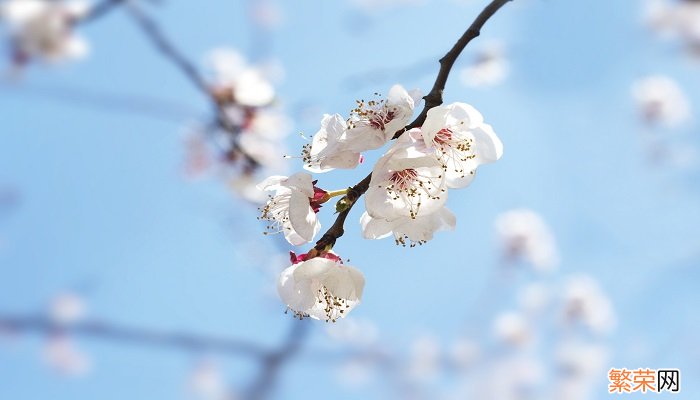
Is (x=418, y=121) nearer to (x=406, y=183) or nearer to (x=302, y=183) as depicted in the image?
(x=406, y=183)

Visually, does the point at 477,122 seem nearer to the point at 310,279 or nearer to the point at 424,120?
the point at 424,120

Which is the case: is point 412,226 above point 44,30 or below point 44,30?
below

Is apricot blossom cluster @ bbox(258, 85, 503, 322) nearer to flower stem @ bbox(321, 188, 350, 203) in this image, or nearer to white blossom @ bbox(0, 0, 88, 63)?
flower stem @ bbox(321, 188, 350, 203)

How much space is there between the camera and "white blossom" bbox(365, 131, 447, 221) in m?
1.05

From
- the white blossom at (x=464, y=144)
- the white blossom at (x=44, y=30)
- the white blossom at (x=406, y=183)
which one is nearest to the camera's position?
the white blossom at (x=406, y=183)

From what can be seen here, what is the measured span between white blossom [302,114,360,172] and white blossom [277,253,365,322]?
189mm

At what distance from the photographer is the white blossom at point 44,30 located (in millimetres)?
4082

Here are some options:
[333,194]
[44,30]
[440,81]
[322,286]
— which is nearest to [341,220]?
[333,194]

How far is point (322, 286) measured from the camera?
1.22 m

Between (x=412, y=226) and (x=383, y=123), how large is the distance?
0.74ft

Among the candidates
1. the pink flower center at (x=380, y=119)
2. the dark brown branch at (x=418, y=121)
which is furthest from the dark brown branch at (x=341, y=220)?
the pink flower center at (x=380, y=119)

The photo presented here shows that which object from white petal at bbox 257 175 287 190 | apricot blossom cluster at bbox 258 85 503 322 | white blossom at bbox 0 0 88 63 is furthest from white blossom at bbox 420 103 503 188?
white blossom at bbox 0 0 88 63

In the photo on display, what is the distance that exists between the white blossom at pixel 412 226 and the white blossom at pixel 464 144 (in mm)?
80

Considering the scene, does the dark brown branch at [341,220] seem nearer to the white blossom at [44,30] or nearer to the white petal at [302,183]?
the white petal at [302,183]
